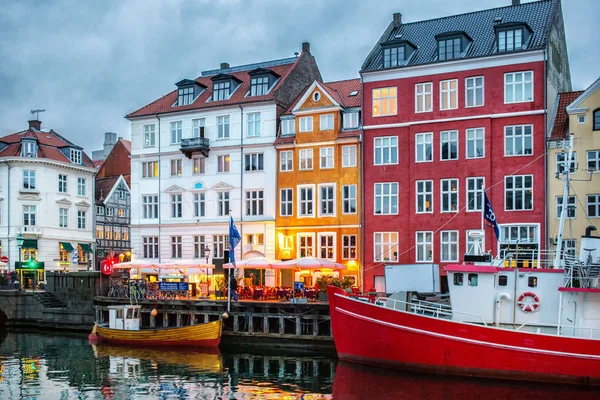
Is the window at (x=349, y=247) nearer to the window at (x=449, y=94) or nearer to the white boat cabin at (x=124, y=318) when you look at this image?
the window at (x=449, y=94)

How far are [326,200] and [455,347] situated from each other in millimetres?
20141

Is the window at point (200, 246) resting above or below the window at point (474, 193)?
below

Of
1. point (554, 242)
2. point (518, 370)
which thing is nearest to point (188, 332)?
point (518, 370)

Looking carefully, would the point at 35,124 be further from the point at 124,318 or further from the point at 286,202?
the point at 124,318

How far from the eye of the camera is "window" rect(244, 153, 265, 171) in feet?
171

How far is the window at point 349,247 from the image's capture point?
4834 centimetres

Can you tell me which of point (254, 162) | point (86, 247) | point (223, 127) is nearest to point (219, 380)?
point (254, 162)

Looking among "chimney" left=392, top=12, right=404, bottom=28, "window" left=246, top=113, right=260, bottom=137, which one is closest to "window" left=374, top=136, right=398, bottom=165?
"chimney" left=392, top=12, right=404, bottom=28

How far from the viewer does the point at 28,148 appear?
64312 millimetres

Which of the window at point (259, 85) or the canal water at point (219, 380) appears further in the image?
the window at point (259, 85)

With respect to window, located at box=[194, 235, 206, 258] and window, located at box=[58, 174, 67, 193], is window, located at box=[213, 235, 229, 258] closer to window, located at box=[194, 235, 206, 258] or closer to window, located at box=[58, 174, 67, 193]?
window, located at box=[194, 235, 206, 258]

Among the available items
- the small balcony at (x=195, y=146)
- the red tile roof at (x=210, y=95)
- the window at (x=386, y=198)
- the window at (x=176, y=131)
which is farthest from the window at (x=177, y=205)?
the window at (x=386, y=198)

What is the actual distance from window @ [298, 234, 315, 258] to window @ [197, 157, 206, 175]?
9.12m

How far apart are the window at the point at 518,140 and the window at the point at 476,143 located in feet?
4.30
